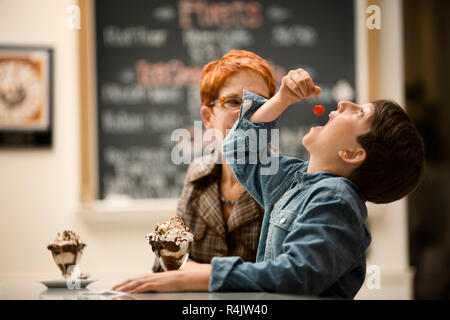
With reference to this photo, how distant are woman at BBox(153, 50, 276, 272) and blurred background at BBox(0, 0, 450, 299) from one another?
1.22 meters

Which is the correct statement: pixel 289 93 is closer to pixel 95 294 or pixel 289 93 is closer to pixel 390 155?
pixel 390 155

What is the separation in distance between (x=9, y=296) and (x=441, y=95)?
2.78 meters

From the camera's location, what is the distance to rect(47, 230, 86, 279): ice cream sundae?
123cm

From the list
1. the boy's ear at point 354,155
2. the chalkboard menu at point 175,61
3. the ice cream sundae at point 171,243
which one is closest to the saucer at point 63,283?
the ice cream sundae at point 171,243

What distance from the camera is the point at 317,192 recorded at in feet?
3.10

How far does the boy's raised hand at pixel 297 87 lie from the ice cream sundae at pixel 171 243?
0.34 metres

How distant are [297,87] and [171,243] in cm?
39

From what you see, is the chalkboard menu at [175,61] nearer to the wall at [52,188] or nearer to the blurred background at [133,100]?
the blurred background at [133,100]

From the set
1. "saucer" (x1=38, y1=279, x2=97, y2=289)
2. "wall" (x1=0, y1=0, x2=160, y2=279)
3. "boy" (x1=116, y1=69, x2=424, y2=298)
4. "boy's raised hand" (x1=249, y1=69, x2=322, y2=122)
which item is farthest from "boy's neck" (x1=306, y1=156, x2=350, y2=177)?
"wall" (x1=0, y1=0, x2=160, y2=279)

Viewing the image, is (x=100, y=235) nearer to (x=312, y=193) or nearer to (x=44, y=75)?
(x=44, y=75)

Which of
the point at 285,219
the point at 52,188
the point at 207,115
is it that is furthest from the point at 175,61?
the point at 285,219

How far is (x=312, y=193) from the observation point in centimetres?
95
